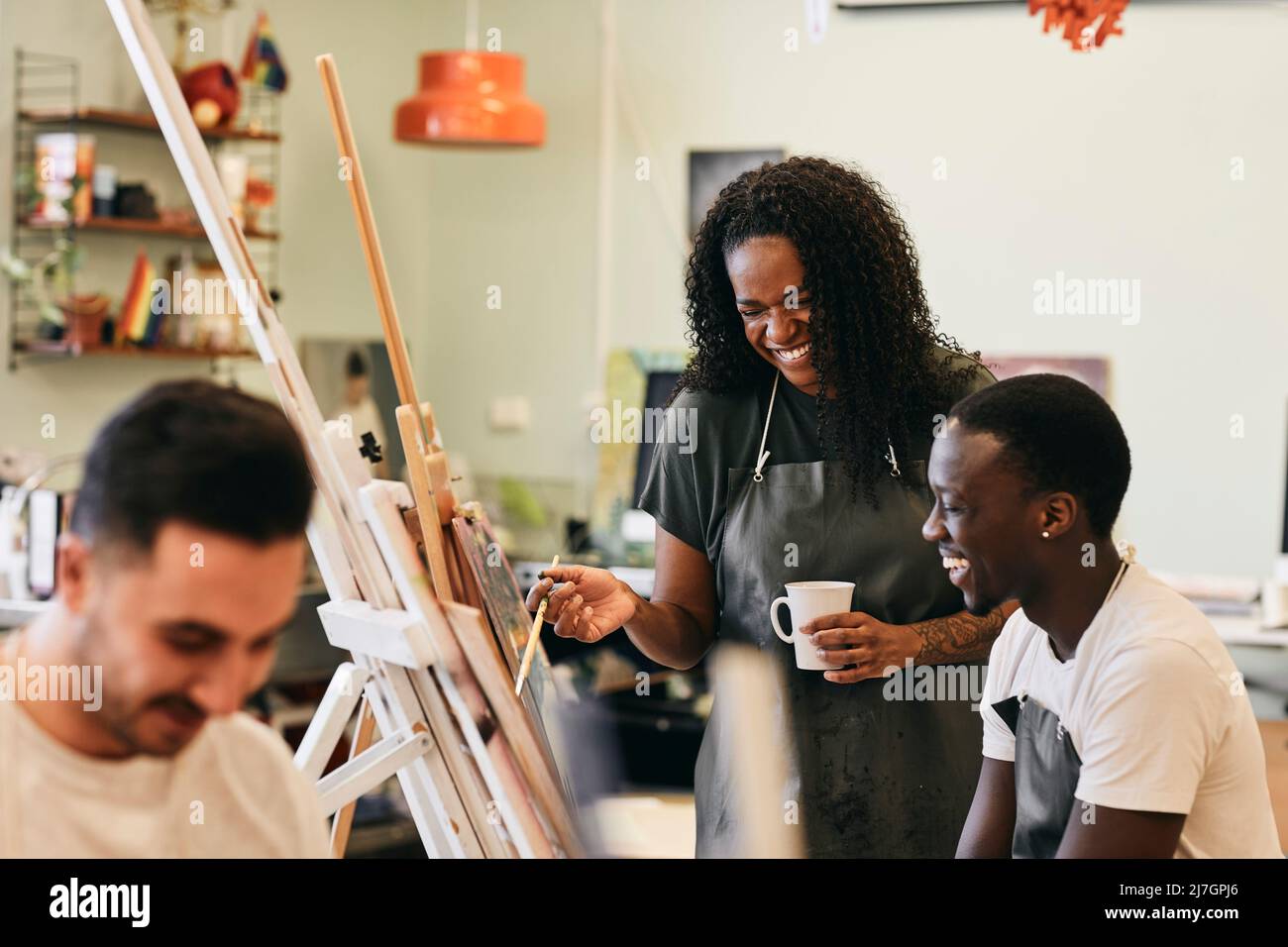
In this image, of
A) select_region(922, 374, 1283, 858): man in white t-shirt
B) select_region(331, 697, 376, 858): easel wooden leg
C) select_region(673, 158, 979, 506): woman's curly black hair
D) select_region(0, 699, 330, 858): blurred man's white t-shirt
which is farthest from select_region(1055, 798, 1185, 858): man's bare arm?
select_region(331, 697, 376, 858): easel wooden leg

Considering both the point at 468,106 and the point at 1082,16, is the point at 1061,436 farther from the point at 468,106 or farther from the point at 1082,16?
the point at 468,106

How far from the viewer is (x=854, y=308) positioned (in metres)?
1.30

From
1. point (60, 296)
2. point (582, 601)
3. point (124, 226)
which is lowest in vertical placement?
point (582, 601)

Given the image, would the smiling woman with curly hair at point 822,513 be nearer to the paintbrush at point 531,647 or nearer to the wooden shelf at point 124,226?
the paintbrush at point 531,647

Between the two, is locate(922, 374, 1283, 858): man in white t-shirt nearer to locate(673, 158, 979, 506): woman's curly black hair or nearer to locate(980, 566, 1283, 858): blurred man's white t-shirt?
locate(980, 566, 1283, 858): blurred man's white t-shirt

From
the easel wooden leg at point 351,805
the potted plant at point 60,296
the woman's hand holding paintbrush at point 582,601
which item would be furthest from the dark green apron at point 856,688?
the potted plant at point 60,296

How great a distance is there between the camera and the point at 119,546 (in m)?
0.80

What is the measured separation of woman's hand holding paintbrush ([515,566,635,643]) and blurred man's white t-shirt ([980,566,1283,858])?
0.41 m

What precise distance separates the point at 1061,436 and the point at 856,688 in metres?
0.40

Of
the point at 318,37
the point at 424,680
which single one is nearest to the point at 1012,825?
the point at 424,680

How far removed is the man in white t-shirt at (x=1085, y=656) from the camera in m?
0.98

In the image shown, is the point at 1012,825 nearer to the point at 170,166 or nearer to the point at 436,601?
the point at 436,601

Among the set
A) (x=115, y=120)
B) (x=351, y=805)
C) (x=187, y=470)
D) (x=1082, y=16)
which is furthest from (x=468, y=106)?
(x=187, y=470)

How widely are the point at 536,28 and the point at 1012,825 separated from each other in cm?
322
